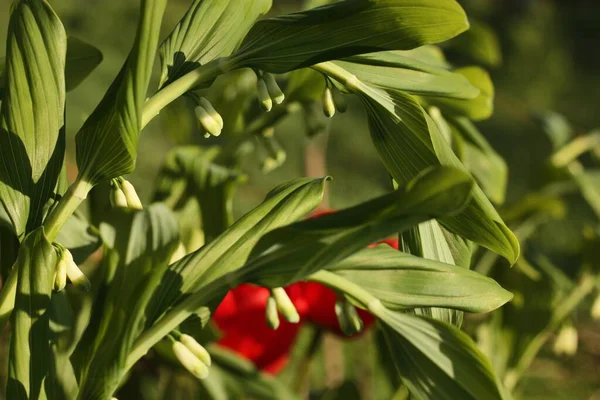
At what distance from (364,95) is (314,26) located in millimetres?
36

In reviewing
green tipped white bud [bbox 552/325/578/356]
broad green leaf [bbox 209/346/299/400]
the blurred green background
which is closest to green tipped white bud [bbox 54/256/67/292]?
broad green leaf [bbox 209/346/299/400]

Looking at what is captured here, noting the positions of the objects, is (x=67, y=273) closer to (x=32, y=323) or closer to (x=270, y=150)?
(x=32, y=323)

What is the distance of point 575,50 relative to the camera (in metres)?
1.77

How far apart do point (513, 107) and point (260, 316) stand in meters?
1.13

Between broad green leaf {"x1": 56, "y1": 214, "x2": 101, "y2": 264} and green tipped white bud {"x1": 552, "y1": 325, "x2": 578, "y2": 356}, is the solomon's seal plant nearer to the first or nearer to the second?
broad green leaf {"x1": 56, "y1": 214, "x2": 101, "y2": 264}

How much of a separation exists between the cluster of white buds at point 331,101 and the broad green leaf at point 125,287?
0.07 m

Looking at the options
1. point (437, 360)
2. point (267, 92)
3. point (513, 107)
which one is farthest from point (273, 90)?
point (513, 107)

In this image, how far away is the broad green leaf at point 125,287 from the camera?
0.88 feet

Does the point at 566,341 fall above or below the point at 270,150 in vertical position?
below

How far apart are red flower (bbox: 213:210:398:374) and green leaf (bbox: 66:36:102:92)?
0.70 feet

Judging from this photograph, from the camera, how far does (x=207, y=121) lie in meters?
0.28

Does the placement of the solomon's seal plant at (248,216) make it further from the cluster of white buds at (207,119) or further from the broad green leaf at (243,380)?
the broad green leaf at (243,380)

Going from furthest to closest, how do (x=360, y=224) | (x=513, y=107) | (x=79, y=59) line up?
(x=513, y=107), (x=79, y=59), (x=360, y=224)

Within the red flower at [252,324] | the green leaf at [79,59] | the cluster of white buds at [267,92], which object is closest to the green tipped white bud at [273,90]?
the cluster of white buds at [267,92]
